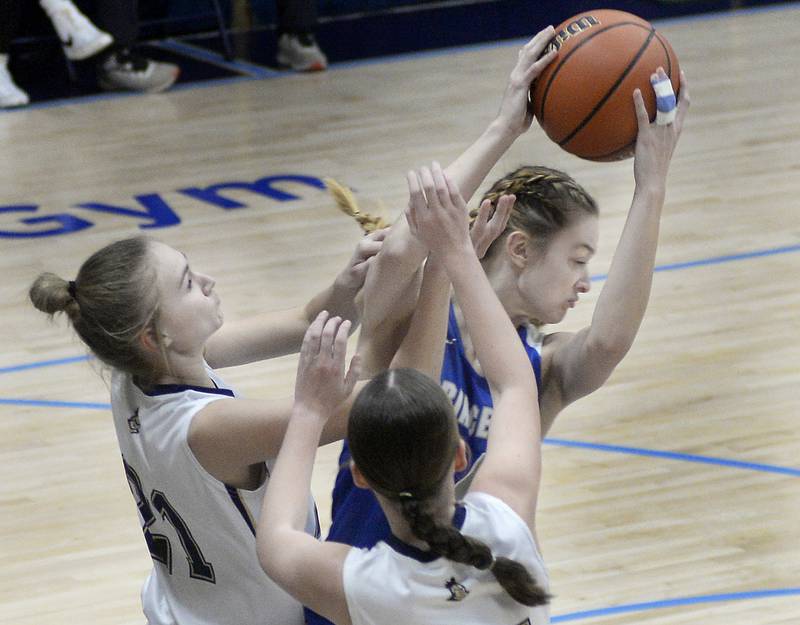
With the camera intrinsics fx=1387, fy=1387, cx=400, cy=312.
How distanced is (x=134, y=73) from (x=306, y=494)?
7759mm

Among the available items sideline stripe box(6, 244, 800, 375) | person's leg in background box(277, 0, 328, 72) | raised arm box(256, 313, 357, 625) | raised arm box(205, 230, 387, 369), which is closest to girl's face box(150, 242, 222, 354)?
raised arm box(205, 230, 387, 369)

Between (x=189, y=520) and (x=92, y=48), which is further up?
(x=189, y=520)

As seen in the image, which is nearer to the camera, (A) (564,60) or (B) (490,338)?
(B) (490,338)

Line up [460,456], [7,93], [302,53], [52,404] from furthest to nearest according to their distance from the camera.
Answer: [302,53] < [7,93] < [52,404] < [460,456]

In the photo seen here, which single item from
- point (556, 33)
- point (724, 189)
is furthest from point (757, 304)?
point (556, 33)

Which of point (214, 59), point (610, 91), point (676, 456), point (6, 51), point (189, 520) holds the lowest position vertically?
point (214, 59)

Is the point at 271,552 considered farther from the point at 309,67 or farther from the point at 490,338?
the point at 309,67

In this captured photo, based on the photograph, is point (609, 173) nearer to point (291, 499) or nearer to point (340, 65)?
point (340, 65)

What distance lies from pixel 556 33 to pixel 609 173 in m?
4.42

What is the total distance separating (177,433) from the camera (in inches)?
83.1

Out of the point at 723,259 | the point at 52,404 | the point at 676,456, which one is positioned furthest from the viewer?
the point at 723,259

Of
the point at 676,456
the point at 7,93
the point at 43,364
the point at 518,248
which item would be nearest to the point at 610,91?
the point at 518,248

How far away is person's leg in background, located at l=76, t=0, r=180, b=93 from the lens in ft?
29.6

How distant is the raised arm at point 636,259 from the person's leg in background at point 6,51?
24.0 feet
